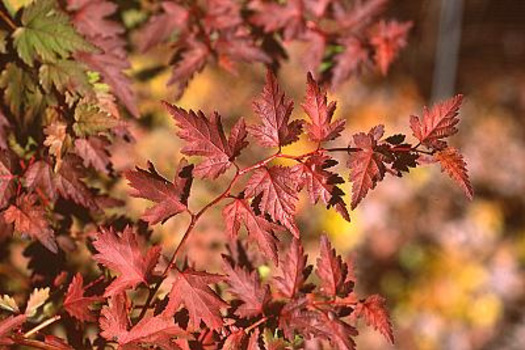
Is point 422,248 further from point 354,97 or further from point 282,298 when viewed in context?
point 282,298

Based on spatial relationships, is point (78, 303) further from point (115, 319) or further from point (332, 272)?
point (332, 272)

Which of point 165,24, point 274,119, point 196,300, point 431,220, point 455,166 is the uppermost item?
point 431,220

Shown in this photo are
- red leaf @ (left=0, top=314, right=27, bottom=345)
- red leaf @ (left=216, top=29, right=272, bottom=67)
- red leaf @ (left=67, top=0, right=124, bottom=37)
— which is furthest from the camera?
red leaf @ (left=216, top=29, right=272, bottom=67)

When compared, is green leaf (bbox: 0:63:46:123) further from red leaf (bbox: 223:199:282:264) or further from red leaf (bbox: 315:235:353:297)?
red leaf (bbox: 315:235:353:297)

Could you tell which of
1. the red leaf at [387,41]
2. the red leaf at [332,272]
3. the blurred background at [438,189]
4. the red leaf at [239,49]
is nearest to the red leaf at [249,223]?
the red leaf at [332,272]

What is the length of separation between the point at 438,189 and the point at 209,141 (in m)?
4.33

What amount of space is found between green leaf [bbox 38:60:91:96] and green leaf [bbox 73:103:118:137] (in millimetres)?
58

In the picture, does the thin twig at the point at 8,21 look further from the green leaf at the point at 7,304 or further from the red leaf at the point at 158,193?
the green leaf at the point at 7,304

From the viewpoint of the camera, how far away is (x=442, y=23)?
6129 millimetres

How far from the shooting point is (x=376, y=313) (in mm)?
1377

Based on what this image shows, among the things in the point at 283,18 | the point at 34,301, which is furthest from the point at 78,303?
the point at 283,18

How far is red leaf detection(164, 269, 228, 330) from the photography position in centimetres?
119

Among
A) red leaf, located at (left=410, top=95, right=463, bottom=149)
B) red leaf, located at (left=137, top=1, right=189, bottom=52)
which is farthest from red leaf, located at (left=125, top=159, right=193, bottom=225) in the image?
red leaf, located at (left=137, top=1, right=189, bottom=52)

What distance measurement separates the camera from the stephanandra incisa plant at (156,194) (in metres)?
1.20
